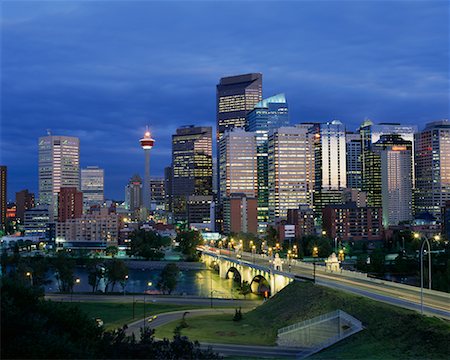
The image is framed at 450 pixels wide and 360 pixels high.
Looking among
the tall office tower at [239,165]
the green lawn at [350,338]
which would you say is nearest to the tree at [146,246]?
the green lawn at [350,338]

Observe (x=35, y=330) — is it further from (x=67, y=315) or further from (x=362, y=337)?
(x=362, y=337)

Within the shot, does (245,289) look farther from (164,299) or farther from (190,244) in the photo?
(190,244)

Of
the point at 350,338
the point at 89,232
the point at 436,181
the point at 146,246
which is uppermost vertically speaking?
the point at 436,181

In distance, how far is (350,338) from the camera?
3231 centimetres

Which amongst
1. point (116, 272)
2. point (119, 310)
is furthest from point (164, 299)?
point (116, 272)

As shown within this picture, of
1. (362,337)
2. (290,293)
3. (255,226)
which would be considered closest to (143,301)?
(290,293)

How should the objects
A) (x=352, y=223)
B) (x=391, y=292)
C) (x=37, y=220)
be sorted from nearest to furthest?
(x=391, y=292)
(x=352, y=223)
(x=37, y=220)

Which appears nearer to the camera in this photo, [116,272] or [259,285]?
[116,272]

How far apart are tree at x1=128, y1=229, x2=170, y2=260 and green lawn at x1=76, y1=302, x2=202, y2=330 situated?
5238cm

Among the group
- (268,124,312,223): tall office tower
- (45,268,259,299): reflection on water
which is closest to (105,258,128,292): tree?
(45,268,259,299): reflection on water

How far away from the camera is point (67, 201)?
15038 centimetres

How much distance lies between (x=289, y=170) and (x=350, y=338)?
5348 inches

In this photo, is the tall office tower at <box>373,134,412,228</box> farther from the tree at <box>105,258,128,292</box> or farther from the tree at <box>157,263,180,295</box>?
the tree at <box>105,258,128,292</box>

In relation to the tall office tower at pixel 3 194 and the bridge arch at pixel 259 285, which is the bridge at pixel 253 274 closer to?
Answer: the bridge arch at pixel 259 285
